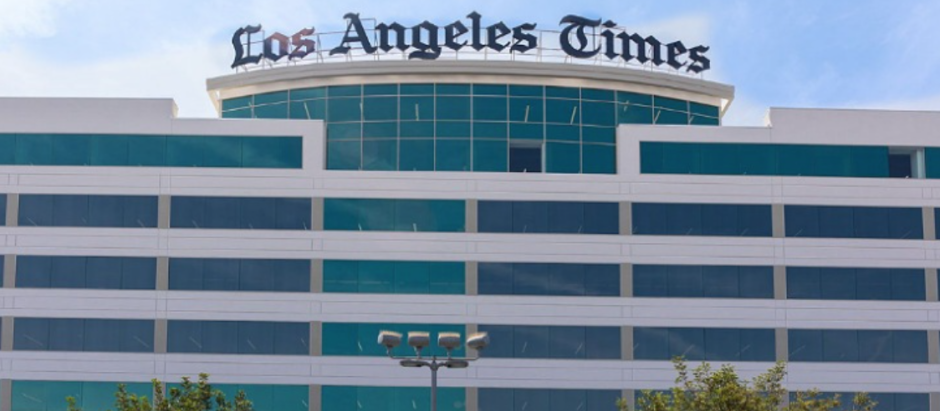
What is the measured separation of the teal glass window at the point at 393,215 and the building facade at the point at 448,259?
0.33ft

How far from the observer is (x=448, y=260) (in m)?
61.8

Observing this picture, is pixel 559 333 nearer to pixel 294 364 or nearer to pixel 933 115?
pixel 294 364

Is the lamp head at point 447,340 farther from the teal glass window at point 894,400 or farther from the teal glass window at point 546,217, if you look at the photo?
the teal glass window at point 894,400

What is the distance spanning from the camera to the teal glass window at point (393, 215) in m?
62.2

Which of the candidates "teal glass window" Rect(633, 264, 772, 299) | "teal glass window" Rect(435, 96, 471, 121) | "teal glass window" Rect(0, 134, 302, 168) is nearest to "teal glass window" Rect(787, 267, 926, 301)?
"teal glass window" Rect(633, 264, 772, 299)

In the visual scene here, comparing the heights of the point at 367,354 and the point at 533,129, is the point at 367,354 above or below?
below

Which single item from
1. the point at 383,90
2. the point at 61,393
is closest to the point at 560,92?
the point at 383,90

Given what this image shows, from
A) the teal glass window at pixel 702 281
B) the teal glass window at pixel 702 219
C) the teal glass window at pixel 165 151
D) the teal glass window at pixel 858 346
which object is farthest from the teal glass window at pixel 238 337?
the teal glass window at pixel 858 346

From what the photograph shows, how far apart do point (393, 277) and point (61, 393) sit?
15.6 m

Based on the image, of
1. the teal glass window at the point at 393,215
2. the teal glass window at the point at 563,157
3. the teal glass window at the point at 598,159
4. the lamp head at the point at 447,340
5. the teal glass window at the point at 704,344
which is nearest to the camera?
the lamp head at the point at 447,340

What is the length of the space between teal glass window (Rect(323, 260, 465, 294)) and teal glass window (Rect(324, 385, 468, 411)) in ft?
14.3

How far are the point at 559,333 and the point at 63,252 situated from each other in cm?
2259

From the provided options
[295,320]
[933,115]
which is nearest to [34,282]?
[295,320]

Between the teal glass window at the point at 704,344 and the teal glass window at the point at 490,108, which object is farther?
the teal glass window at the point at 490,108
